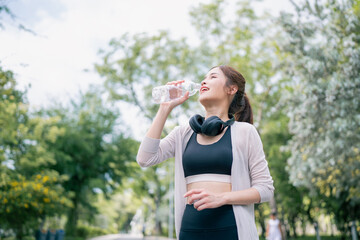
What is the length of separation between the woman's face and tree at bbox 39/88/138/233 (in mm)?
19889

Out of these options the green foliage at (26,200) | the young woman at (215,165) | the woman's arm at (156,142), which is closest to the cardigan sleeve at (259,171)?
the young woman at (215,165)

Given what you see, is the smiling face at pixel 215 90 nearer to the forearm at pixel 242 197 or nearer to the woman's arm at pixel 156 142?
the woman's arm at pixel 156 142

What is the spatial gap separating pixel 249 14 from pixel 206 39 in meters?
2.90

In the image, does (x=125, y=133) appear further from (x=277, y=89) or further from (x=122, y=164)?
(x=277, y=89)

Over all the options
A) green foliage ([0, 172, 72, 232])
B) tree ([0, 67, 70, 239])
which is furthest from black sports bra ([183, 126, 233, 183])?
green foliage ([0, 172, 72, 232])

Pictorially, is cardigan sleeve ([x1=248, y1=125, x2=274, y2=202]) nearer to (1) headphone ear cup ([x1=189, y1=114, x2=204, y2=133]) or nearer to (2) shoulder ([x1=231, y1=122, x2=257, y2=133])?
(2) shoulder ([x1=231, y1=122, x2=257, y2=133])

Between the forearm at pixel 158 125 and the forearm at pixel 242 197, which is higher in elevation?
the forearm at pixel 158 125

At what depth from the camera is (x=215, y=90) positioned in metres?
2.51

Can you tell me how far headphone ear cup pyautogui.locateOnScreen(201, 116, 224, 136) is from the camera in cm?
229

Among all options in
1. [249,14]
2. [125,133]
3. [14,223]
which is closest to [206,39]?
[249,14]

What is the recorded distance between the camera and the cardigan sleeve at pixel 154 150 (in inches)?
92.8

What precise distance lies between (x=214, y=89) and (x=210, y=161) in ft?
1.67

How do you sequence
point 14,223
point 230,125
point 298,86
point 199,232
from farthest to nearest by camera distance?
point 14,223, point 298,86, point 230,125, point 199,232

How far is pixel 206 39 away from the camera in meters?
23.2
